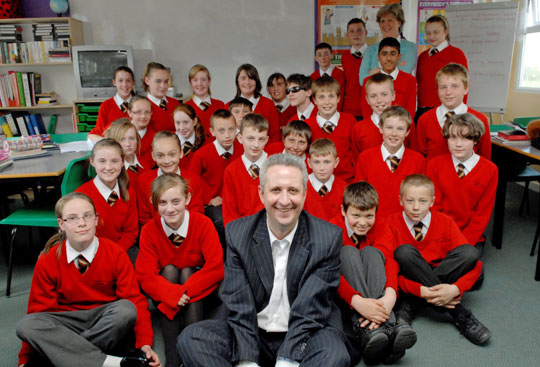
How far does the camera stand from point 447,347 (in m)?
2.15

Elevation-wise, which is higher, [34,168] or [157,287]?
Result: [34,168]

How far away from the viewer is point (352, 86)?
4.29m

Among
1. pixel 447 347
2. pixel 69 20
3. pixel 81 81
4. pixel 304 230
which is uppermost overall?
pixel 69 20

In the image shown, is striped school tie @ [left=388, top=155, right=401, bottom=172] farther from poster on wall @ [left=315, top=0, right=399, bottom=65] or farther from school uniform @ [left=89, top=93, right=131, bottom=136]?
poster on wall @ [left=315, top=0, right=399, bottom=65]

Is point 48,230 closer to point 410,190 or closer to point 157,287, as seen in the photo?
point 157,287

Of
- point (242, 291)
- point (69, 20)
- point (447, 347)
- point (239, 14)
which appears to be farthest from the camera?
point (239, 14)

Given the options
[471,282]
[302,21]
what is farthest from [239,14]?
[471,282]

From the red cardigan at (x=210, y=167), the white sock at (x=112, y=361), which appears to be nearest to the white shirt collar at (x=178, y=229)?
the white sock at (x=112, y=361)

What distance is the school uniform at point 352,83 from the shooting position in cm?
427

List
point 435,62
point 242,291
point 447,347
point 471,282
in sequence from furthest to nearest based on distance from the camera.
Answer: point 435,62, point 471,282, point 447,347, point 242,291

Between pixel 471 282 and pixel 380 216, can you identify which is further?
pixel 380 216

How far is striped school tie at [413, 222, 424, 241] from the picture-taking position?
2.43 metres

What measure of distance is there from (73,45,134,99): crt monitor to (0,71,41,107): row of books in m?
0.61

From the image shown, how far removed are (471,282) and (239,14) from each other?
425 cm
